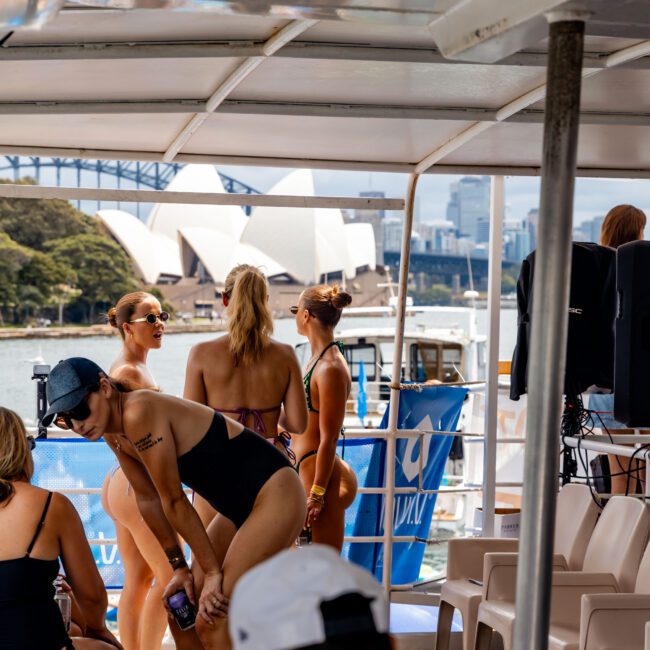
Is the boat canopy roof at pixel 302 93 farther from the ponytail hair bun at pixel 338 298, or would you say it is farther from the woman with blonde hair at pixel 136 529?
the woman with blonde hair at pixel 136 529

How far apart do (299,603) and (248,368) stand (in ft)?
9.76

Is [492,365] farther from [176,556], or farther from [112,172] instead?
[112,172]

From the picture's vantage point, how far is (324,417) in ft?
15.1

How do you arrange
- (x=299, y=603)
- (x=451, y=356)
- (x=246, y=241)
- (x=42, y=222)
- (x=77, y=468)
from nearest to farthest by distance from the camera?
(x=299, y=603) → (x=77, y=468) → (x=451, y=356) → (x=246, y=241) → (x=42, y=222)

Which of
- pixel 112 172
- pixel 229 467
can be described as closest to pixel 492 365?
pixel 229 467

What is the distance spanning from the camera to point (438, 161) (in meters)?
5.41

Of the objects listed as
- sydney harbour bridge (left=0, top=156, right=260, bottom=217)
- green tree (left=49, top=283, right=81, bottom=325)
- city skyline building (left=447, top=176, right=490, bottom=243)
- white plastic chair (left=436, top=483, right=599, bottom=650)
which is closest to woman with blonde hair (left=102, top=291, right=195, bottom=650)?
white plastic chair (left=436, top=483, right=599, bottom=650)

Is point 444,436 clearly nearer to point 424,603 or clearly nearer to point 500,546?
point 424,603

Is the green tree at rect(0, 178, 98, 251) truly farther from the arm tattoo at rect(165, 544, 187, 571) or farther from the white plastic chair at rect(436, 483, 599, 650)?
the arm tattoo at rect(165, 544, 187, 571)

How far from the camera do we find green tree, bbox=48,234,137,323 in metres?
36.1

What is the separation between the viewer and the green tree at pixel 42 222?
37906 millimetres

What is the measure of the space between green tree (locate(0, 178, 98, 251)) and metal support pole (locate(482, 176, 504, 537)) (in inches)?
1294

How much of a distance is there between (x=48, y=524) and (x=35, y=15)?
4.86ft

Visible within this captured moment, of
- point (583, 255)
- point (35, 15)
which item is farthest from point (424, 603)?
point (35, 15)
